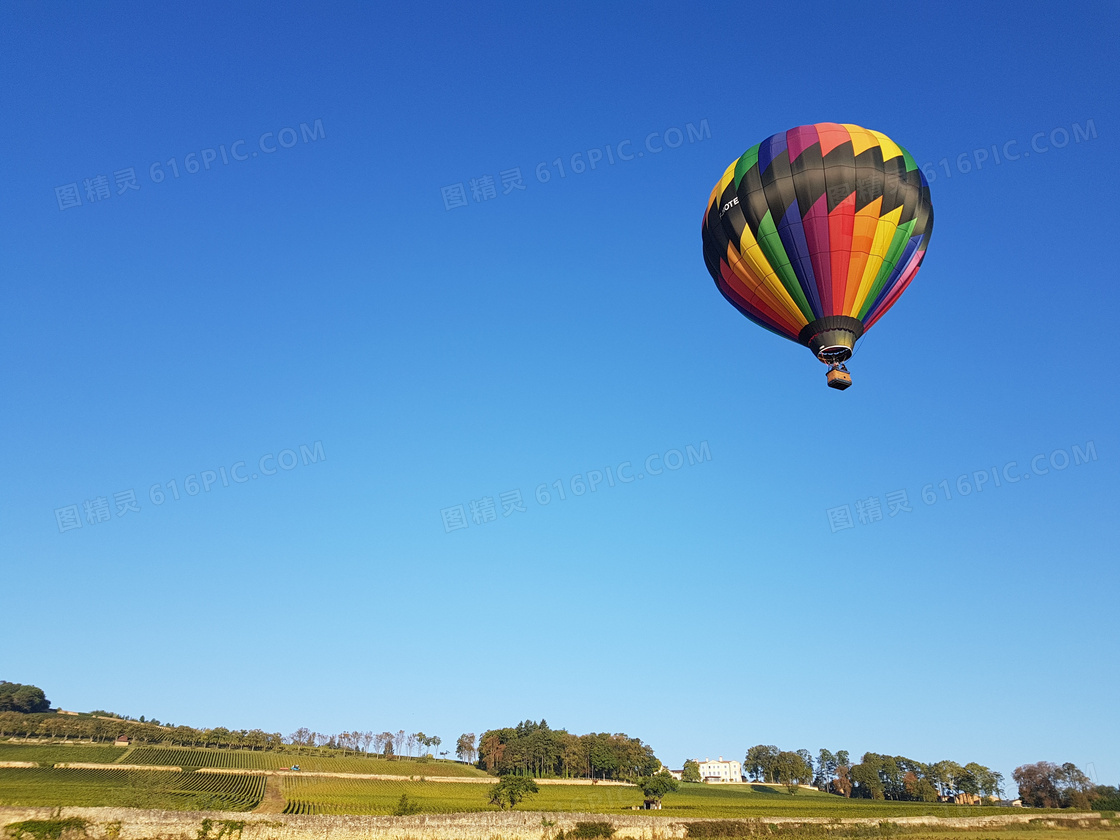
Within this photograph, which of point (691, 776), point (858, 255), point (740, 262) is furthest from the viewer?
point (691, 776)

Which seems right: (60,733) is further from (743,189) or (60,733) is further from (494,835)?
(743,189)

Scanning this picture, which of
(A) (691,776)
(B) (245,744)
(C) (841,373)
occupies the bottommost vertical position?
(A) (691,776)

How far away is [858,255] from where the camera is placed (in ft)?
79.9

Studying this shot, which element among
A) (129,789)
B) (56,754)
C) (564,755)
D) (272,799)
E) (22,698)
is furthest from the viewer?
(22,698)

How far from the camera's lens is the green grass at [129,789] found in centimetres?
4138

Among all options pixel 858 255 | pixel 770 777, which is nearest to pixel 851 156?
pixel 858 255

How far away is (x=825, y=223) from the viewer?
79.0 ft

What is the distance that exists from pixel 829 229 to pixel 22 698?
160575 millimetres

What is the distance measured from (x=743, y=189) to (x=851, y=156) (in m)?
3.57

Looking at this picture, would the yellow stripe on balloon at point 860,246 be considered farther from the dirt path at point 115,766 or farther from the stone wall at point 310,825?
the dirt path at point 115,766

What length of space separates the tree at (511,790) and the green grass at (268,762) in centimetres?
4251

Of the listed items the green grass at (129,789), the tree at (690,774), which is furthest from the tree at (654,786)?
the tree at (690,774)

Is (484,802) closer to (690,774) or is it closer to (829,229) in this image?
(829,229)

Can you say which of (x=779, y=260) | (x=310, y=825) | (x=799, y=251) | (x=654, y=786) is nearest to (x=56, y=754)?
(x=654, y=786)
